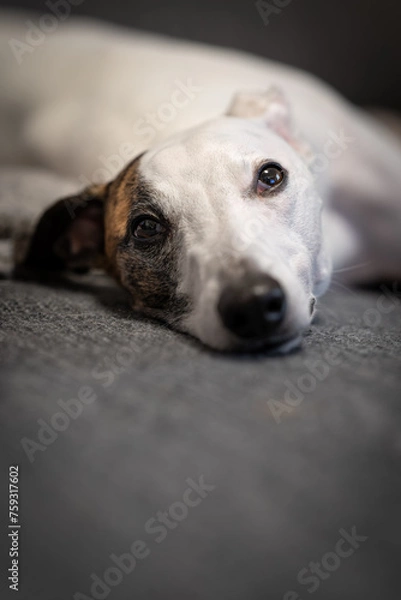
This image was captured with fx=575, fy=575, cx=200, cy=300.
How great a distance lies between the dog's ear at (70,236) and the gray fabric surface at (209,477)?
0.91m

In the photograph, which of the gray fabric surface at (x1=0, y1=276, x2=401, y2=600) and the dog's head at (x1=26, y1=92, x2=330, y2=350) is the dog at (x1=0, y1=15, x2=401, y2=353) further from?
the gray fabric surface at (x1=0, y1=276, x2=401, y2=600)

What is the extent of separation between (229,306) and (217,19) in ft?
8.63

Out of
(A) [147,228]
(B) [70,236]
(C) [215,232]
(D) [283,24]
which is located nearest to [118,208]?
(A) [147,228]

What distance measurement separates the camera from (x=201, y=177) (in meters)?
1.52

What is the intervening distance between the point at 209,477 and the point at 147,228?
95 centimetres

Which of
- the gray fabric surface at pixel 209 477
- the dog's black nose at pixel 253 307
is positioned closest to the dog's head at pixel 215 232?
the dog's black nose at pixel 253 307

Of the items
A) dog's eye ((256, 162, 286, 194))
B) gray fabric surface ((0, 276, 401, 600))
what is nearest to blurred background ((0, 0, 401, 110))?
dog's eye ((256, 162, 286, 194))

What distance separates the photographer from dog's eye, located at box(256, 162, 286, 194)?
1570 millimetres

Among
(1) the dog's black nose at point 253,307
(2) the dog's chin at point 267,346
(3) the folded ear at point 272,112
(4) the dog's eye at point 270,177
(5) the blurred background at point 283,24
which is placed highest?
(5) the blurred background at point 283,24

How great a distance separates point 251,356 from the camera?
46.8 inches

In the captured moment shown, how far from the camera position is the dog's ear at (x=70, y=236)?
1.88 meters

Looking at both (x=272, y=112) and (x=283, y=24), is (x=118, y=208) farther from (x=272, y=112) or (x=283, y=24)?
(x=283, y=24)

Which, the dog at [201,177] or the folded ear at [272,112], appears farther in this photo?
the folded ear at [272,112]

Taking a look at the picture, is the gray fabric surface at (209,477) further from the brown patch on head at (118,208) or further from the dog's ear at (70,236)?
the dog's ear at (70,236)
